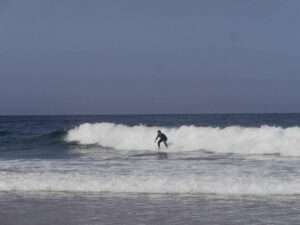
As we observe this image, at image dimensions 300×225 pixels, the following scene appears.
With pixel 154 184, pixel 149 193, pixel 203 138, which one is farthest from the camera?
pixel 203 138

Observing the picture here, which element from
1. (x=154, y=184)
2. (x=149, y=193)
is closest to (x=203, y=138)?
(x=154, y=184)

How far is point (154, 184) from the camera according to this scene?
12.2m

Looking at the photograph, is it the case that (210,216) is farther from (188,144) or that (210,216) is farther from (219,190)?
(188,144)

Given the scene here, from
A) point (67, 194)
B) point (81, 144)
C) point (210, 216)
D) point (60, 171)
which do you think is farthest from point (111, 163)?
point (81, 144)

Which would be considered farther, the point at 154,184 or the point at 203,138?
the point at 203,138

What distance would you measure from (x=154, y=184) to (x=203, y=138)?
569 inches

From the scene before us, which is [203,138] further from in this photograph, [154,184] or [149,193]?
[149,193]

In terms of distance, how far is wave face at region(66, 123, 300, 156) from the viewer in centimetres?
2309

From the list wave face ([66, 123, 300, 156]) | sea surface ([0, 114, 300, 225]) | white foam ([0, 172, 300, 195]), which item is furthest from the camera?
wave face ([66, 123, 300, 156])

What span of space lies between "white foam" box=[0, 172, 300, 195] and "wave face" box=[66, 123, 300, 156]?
9.53m

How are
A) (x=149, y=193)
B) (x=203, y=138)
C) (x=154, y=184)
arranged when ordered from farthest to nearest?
(x=203, y=138)
(x=154, y=184)
(x=149, y=193)

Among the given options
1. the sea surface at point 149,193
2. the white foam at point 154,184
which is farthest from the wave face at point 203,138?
the white foam at point 154,184

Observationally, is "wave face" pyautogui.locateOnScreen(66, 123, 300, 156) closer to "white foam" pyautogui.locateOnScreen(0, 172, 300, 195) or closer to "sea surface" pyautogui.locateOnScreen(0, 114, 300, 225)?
"sea surface" pyautogui.locateOnScreen(0, 114, 300, 225)

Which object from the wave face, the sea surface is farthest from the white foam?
the wave face
